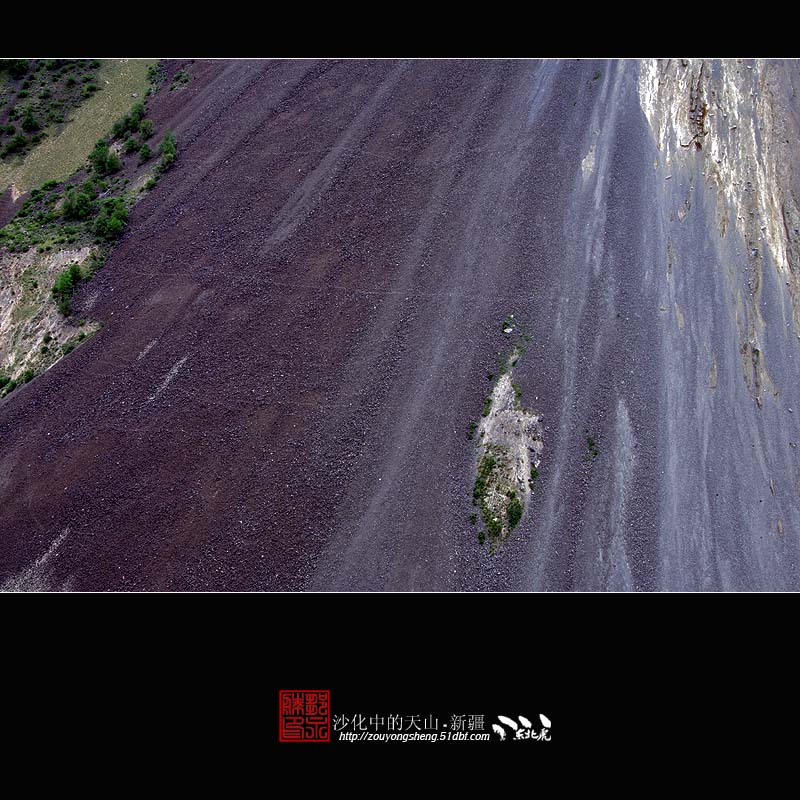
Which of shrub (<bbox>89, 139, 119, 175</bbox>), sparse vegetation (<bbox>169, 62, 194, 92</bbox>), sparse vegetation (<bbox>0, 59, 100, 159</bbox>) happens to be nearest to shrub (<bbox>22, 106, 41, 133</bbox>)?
sparse vegetation (<bbox>0, 59, 100, 159</bbox>)

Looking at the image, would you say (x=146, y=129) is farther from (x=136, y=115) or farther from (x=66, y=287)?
(x=66, y=287)

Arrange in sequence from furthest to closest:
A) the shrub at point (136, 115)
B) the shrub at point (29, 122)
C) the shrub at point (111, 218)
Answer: the shrub at point (29, 122), the shrub at point (136, 115), the shrub at point (111, 218)

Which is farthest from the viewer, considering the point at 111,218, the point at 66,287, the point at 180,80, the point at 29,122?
the point at 180,80

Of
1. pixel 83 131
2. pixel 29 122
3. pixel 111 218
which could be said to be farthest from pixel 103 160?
pixel 29 122

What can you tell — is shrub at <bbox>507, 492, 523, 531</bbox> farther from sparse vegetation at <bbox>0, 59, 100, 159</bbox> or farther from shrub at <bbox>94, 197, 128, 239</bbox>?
sparse vegetation at <bbox>0, 59, 100, 159</bbox>

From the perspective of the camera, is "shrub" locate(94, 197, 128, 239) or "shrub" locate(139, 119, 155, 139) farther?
"shrub" locate(139, 119, 155, 139)

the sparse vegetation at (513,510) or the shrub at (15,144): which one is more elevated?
the shrub at (15,144)

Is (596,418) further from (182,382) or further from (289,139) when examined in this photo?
(289,139)

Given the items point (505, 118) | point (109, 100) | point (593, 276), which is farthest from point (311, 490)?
point (109, 100)

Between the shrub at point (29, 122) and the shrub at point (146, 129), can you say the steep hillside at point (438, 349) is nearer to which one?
the shrub at point (146, 129)

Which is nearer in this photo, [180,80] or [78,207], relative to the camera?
[78,207]

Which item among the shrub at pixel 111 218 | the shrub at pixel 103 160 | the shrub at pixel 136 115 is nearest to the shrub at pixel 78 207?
the shrub at pixel 111 218
